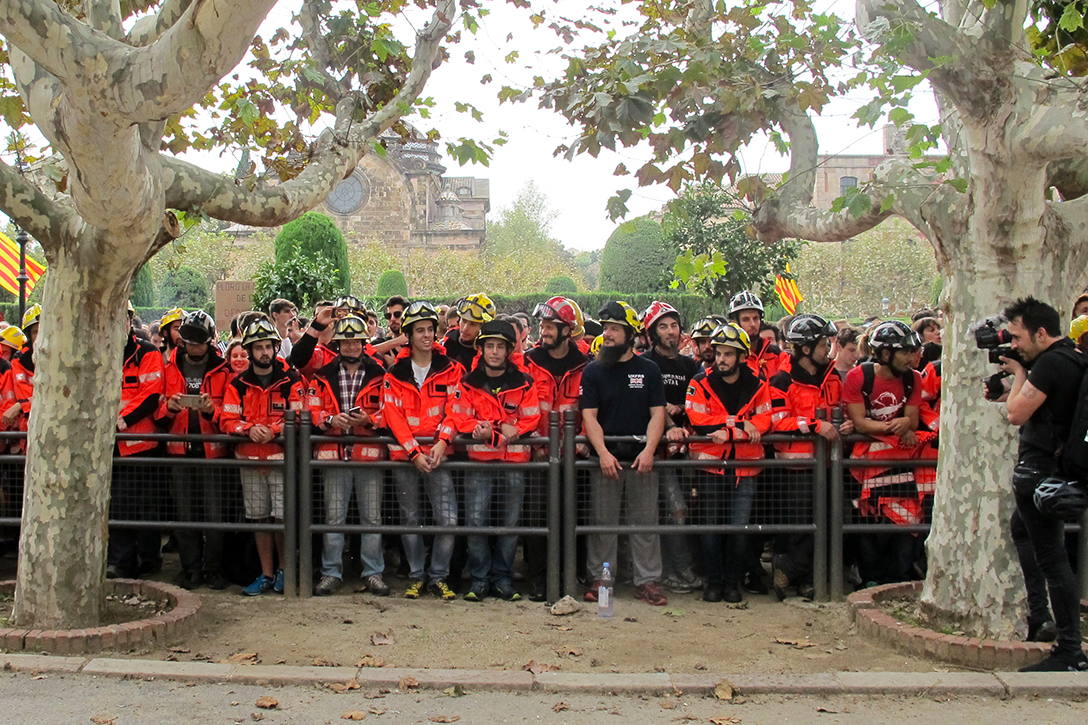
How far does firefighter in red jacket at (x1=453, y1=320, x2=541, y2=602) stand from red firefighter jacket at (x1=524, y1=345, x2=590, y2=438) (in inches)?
11.3

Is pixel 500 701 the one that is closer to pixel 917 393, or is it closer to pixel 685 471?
pixel 685 471

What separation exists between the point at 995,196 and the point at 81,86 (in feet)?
15.3

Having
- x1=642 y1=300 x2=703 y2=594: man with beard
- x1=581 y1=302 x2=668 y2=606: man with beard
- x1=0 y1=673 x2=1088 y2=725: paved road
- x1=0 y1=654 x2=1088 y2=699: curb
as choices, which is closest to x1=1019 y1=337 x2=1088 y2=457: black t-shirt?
x1=0 y1=654 x2=1088 y2=699: curb

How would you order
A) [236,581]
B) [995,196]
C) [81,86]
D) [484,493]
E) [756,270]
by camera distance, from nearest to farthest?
[81,86] < [995,196] < [484,493] < [236,581] < [756,270]

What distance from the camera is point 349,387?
7.63 m

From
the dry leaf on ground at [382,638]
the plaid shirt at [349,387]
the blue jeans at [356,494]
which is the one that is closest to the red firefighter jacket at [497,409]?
the blue jeans at [356,494]

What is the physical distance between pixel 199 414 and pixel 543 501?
2647mm

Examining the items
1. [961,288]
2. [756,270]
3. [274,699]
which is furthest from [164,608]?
[756,270]

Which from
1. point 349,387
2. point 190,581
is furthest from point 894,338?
point 190,581

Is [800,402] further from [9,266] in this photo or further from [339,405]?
[9,266]

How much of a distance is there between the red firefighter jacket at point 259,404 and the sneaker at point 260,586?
88 centimetres

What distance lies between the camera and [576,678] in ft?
17.8

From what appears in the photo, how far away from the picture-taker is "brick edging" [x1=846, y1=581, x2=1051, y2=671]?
5.69 m

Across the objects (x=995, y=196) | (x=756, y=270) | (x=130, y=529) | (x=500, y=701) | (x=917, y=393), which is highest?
(x=756, y=270)
